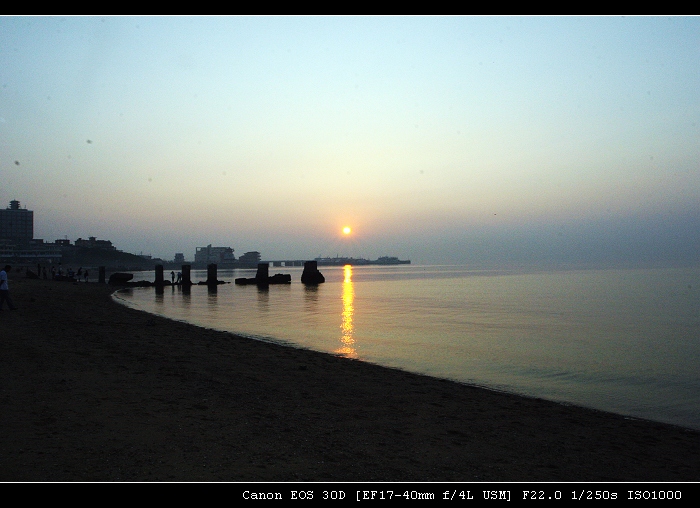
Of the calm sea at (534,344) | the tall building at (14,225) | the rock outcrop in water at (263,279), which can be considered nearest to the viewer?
the calm sea at (534,344)

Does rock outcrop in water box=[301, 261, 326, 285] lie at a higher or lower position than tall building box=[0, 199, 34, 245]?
lower

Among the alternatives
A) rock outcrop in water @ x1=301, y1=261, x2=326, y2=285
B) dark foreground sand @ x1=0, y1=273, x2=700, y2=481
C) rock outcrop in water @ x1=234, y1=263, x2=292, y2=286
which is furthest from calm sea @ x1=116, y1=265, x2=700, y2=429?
rock outcrop in water @ x1=301, y1=261, x2=326, y2=285

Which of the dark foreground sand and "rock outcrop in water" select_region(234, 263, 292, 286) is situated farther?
"rock outcrop in water" select_region(234, 263, 292, 286)

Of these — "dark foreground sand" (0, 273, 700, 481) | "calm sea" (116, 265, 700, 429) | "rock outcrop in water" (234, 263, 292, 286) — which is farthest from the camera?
"rock outcrop in water" (234, 263, 292, 286)

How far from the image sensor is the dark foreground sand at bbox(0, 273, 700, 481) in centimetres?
578

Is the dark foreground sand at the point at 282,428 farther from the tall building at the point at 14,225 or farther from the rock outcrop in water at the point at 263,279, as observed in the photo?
the tall building at the point at 14,225

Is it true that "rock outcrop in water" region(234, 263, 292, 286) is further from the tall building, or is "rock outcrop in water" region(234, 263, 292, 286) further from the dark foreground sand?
the tall building

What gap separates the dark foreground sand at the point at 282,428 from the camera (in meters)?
5.78

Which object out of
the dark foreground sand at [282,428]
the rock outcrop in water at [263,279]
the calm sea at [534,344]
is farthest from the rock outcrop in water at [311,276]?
the dark foreground sand at [282,428]

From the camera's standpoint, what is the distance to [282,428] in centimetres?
754

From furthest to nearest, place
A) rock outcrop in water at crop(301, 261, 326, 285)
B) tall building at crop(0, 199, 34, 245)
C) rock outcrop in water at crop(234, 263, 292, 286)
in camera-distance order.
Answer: tall building at crop(0, 199, 34, 245) < rock outcrop in water at crop(301, 261, 326, 285) < rock outcrop in water at crop(234, 263, 292, 286)

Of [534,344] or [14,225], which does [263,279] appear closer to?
[534,344]
